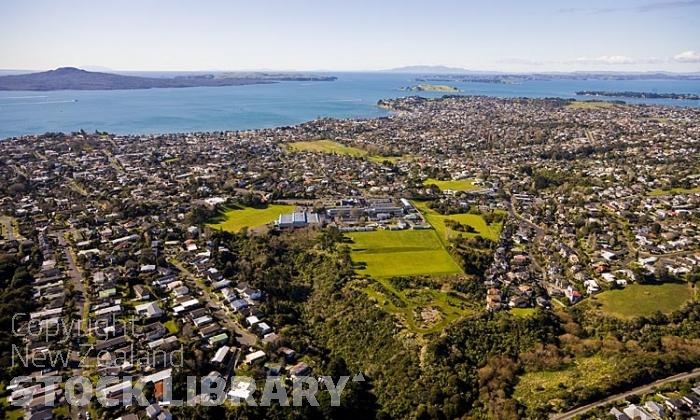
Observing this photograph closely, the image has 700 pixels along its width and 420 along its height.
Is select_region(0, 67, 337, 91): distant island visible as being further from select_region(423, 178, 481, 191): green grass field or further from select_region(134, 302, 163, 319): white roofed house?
select_region(134, 302, 163, 319): white roofed house

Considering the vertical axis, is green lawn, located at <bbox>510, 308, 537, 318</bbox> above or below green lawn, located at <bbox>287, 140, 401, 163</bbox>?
below

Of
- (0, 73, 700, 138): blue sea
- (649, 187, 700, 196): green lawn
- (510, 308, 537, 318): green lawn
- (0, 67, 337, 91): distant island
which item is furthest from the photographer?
(0, 67, 337, 91): distant island

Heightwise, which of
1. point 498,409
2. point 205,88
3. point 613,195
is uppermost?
point 205,88

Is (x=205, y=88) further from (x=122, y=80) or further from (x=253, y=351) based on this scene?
(x=253, y=351)

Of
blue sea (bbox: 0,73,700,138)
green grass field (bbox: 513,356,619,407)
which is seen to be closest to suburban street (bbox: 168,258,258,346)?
green grass field (bbox: 513,356,619,407)

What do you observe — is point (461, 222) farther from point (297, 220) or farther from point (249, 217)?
point (249, 217)

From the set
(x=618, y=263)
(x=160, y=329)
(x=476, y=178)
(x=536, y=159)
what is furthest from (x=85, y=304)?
(x=536, y=159)
